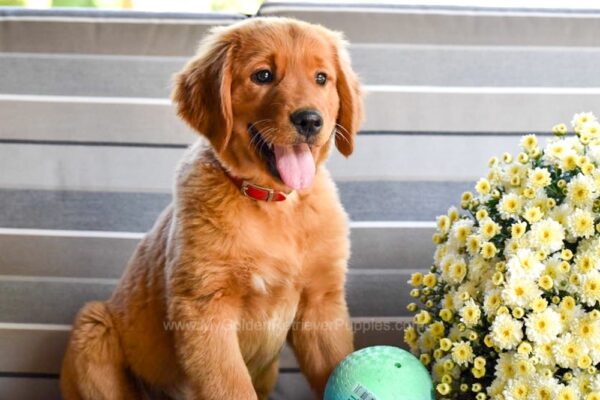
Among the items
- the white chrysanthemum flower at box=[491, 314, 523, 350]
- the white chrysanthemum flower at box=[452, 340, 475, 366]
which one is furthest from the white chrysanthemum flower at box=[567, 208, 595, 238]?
the white chrysanthemum flower at box=[452, 340, 475, 366]

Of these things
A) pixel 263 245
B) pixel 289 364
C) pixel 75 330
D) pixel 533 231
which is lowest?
pixel 289 364

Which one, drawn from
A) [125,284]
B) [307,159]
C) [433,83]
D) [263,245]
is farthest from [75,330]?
[433,83]

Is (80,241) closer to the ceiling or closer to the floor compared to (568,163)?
closer to the floor

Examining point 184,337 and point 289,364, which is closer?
point 184,337

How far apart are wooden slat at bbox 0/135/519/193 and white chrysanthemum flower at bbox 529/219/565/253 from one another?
0.66 metres

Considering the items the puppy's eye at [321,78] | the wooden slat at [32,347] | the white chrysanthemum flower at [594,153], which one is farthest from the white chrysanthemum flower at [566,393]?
the wooden slat at [32,347]

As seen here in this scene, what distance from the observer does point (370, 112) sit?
7.07 ft

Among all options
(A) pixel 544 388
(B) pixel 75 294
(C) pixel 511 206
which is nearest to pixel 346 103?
(C) pixel 511 206

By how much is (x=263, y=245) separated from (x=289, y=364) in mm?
624

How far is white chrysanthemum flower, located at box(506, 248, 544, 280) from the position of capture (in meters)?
1.51

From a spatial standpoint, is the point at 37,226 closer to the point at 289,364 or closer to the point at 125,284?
the point at 125,284

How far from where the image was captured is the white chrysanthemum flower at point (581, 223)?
1502 millimetres

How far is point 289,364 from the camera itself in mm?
2223

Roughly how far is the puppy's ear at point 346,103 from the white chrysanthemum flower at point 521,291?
1.78ft
